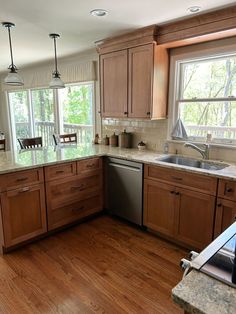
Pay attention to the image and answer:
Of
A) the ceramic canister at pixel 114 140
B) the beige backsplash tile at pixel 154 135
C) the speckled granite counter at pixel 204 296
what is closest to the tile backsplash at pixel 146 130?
the beige backsplash tile at pixel 154 135

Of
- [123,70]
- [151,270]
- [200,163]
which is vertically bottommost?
[151,270]

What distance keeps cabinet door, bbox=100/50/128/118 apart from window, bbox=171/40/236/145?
2.10 ft

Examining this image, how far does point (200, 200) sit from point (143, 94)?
1.40 m

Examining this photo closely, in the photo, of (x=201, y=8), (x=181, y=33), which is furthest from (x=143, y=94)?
(x=201, y=8)

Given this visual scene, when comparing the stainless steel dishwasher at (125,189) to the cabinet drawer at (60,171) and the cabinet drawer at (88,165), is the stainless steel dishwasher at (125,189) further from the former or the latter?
the cabinet drawer at (60,171)

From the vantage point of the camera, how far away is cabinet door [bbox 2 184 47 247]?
2.35m

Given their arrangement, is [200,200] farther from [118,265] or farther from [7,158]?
[7,158]

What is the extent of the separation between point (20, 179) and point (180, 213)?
1669 millimetres

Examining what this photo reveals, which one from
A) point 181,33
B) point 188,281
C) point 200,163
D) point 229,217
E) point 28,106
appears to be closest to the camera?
point 188,281

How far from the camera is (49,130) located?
5465 mm

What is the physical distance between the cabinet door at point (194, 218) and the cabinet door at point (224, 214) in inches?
1.8

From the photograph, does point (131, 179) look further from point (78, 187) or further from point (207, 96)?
point (207, 96)

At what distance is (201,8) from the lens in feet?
7.10

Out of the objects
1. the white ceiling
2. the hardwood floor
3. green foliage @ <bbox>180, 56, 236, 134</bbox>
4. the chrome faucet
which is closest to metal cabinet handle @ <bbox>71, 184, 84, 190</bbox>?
the hardwood floor
